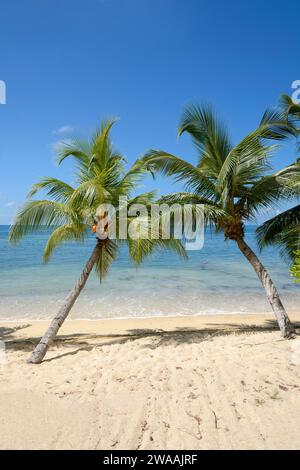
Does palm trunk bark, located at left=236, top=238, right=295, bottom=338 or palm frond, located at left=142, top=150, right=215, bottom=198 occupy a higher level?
palm frond, located at left=142, top=150, right=215, bottom=198

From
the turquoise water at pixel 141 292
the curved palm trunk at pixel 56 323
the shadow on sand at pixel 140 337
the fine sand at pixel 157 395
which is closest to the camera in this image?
the fine sand at pixel 157 395

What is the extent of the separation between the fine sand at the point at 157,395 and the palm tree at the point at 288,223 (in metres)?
2.38

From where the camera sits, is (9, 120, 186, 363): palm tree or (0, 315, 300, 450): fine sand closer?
(0, 315, 300, 450): fine sand

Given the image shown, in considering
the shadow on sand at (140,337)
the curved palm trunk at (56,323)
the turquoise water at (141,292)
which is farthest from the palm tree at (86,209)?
the turquoise water at (141,292)

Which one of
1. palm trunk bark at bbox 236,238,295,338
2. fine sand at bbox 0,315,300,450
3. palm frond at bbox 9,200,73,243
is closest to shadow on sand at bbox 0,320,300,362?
fine sand at bbox 0,315,300,450

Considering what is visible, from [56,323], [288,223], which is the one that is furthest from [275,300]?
[56,323]

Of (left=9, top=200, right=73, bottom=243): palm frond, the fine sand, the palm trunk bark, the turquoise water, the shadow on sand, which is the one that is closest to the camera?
the fine sand

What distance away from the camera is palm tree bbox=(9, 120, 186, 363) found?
651cm

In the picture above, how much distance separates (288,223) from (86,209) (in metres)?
5.33

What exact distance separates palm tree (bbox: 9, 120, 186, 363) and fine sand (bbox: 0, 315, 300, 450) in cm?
132

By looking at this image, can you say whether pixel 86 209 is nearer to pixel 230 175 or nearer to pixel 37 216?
pixel 37 216

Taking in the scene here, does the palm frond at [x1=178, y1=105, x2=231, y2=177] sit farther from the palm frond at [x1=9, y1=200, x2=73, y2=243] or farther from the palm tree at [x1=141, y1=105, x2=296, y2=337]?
the palm frond at [x1=9, y1=200, x2=73, y2=243]

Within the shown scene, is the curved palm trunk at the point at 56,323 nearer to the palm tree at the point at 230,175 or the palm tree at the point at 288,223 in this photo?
the palm tree at the point at 230,175

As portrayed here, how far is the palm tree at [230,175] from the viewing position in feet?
23.1
